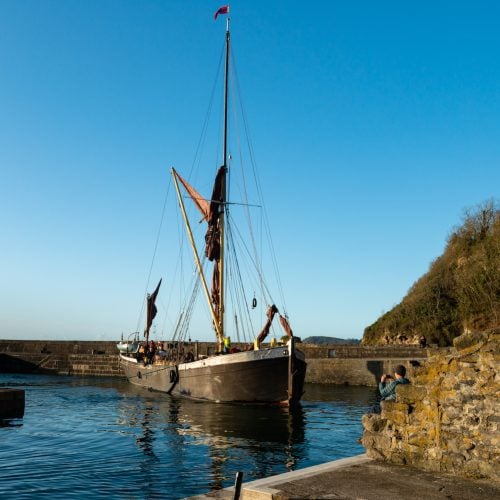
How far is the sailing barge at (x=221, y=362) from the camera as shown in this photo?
97.5 feet

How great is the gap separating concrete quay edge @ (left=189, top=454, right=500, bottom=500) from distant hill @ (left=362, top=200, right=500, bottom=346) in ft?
134

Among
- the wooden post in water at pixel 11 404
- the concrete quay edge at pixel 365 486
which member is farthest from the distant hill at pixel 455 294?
the concrete quay edge at pixel 365 486

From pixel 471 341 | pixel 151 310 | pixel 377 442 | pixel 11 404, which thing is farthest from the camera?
pixel 151 310

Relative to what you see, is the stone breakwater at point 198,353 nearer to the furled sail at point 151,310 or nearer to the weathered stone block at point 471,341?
the furled sail at point 151,310

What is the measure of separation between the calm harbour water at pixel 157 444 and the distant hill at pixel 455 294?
22763 mm

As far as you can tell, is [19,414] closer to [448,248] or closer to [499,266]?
[499,266]

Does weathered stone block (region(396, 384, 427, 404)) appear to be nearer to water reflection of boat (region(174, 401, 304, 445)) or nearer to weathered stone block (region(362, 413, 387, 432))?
weathered stone block (region(362, 413, 387, 432))

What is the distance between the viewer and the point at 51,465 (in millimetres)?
15367

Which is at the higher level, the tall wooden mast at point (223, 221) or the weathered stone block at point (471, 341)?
the tall wooden mast at point (223, 221)

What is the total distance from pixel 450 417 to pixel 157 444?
38.5 ft

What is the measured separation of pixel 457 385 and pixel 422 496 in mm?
2164

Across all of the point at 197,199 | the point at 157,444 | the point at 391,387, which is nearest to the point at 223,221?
the point at 197,199

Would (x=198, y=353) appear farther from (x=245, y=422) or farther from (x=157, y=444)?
(x=157, y=444)

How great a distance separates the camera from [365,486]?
891cm
